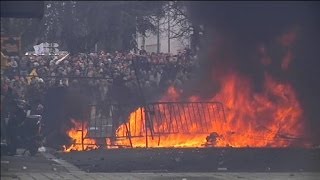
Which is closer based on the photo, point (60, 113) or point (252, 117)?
point (252, 117)

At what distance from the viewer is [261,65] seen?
30.5 ft

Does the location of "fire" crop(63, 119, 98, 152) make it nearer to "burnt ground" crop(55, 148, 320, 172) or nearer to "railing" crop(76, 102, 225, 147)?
"railing" crop(76, 102, 225, 147)

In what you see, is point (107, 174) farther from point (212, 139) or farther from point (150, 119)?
point (150, 119)

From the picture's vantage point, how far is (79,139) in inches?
468

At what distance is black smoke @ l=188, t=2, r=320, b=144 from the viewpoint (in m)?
8.21

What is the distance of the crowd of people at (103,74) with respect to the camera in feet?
32.3

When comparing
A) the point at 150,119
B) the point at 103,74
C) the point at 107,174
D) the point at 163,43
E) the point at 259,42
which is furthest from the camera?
the point at 150,119

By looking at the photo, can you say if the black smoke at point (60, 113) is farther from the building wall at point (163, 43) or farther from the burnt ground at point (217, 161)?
the building wall at point (163, 43)

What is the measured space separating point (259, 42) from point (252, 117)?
4.80 feet

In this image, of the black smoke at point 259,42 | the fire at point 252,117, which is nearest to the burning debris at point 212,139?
the fire at point 252,117

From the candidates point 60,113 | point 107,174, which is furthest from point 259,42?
point 60,113

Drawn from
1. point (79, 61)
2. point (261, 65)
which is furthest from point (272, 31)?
point (79, 61)

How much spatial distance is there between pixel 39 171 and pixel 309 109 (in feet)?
13.3

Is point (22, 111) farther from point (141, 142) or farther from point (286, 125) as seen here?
point (286, 125)
